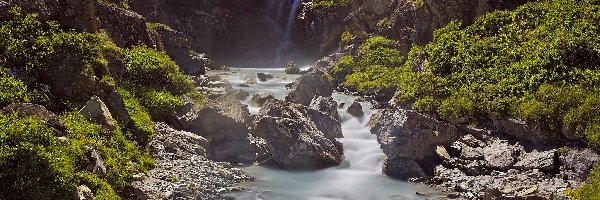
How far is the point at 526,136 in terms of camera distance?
24.7m

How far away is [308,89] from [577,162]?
20805mm

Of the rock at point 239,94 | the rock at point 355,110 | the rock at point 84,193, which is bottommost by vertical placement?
the rock at point 84,193

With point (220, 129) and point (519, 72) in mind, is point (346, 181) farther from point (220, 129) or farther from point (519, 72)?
point (519, 72)

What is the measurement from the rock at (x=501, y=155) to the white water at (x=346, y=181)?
380cm

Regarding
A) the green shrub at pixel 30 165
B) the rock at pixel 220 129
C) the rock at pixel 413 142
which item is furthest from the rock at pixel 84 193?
the rock at pixel 413 142

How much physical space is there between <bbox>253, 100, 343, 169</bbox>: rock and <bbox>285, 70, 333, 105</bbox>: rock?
25.0 feet

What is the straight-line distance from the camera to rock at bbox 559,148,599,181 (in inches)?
833

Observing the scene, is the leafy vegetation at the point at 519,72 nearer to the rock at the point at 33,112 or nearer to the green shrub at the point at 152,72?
the green shrub at the point at 152,72

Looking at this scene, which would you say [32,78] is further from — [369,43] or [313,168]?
[369,43]

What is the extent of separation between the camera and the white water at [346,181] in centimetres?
2292

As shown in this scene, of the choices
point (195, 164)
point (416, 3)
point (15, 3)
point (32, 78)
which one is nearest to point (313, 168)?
point (195, 164)

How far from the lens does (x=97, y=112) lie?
20.5m

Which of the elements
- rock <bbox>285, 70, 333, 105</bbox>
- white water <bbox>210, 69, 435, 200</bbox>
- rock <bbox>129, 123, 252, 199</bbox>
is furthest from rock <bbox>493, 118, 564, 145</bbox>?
rock <bbox>285, 70, 333, 105</bbox>

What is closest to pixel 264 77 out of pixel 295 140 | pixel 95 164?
pixel 295 140
